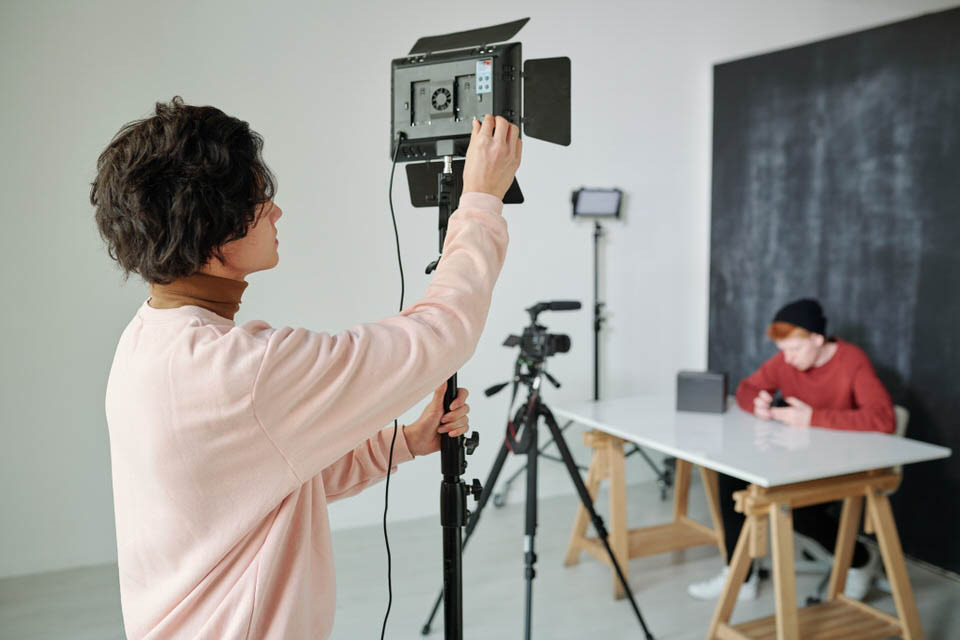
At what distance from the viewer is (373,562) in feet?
10.5

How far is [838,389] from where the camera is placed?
2.86m

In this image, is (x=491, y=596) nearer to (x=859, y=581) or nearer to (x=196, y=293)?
(x=859, y=581)

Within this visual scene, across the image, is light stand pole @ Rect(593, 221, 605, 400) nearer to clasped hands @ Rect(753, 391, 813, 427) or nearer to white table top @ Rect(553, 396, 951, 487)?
white table top @ Rect(553, 396, 951, 487)

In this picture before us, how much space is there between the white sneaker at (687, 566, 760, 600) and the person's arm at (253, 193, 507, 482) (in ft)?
7.65

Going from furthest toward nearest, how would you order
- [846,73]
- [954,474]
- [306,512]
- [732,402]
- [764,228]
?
1. [764,228]
2. [846,73]
3. [732,402]
4. [954,474]
5. [306,512]

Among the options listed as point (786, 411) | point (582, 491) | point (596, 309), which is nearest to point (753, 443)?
point (786, 411)

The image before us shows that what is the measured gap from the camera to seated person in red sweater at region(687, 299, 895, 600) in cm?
275

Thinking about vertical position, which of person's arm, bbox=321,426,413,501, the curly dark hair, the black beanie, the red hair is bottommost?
person's arm, bbox=321,426,413,501

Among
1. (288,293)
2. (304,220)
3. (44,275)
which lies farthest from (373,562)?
(44,275)

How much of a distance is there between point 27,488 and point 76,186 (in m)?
1.26

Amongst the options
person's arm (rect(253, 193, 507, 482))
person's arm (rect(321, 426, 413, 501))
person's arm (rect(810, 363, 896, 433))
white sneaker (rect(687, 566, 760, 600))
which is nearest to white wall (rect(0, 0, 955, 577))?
white sneaker (rect(687, 566, 760, 600))

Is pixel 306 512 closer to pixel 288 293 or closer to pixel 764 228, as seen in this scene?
pixel 288 293

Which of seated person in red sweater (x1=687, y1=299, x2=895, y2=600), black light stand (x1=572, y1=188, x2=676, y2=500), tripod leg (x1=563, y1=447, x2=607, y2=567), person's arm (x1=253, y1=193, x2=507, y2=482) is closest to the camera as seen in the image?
person's arm (x1=253, y1=193, x2=507, y2=482)

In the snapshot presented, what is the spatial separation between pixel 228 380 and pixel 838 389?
2636mm
